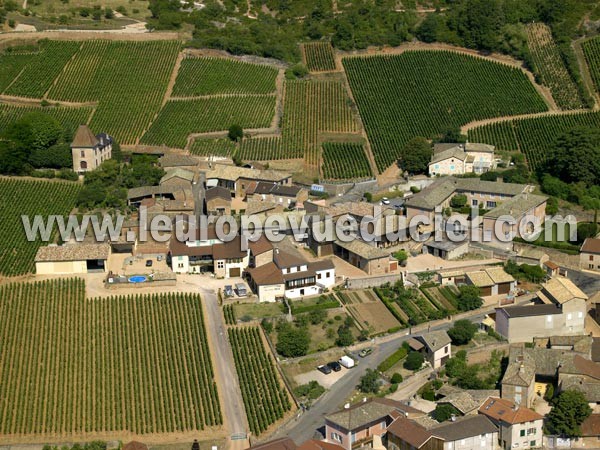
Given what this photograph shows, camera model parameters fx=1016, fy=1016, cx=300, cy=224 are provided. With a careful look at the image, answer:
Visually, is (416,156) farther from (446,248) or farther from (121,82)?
(121,82)

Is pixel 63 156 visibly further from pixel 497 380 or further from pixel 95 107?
pixel 497 380

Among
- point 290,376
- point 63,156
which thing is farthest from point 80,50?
point 290,376

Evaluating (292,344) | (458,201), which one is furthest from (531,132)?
(292,344)

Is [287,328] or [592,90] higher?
[592,90]

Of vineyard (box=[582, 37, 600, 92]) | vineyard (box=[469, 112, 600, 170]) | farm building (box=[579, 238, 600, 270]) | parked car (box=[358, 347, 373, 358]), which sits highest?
vineyard (box=[582, 37, 600, 92])

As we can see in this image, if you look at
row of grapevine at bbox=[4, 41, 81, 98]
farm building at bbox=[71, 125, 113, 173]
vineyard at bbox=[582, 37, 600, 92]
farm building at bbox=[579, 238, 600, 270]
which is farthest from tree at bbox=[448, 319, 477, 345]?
row of grapevine at bbox=[4, 41, 81, 98]

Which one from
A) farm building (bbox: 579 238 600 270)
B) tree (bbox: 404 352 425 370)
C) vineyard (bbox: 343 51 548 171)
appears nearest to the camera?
tree (bbox: 404 352 425 370)

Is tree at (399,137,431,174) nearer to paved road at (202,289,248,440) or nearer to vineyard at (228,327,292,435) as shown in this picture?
paved road at (202,289,248,440)
